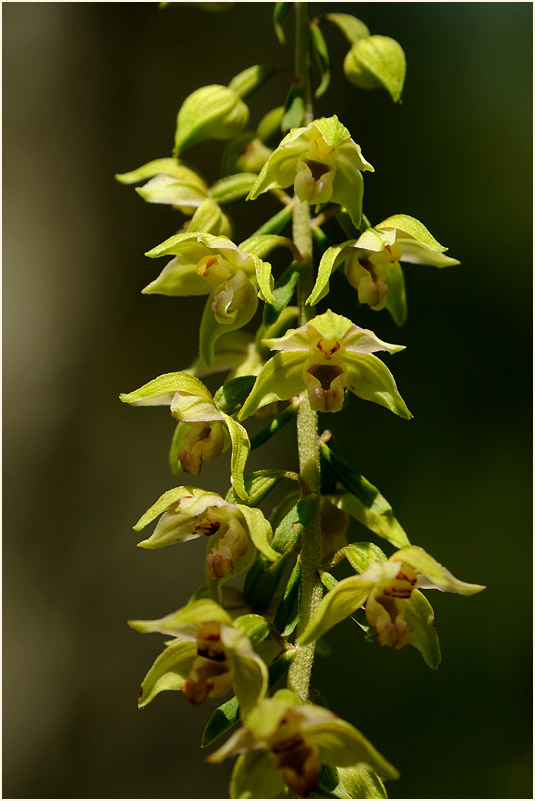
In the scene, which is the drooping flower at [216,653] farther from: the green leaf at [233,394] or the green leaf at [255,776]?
the green leaf at [233,394]

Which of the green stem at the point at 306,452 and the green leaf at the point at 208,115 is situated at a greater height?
the green leaf at the point at 208,115

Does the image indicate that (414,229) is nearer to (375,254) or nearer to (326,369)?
(375,254)

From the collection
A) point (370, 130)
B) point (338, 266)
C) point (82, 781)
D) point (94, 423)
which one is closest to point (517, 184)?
point (370, 130)

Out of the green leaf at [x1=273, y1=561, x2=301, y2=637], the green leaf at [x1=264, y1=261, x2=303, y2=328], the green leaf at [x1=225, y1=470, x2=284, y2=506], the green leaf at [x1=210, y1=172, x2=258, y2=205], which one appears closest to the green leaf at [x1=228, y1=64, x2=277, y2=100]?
the green leaf at [x1=210, y1=172, x2=258, y2=205]

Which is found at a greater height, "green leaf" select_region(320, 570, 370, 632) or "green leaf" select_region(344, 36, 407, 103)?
"green leaf" select_region(344, 36, 407, 103)

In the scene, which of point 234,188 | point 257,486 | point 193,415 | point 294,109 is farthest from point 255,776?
point 294,109

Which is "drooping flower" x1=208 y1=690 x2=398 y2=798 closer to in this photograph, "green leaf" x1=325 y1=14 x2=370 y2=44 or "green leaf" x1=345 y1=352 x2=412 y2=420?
"green leaf" x1=345 y1=352 x2=412 y2=420

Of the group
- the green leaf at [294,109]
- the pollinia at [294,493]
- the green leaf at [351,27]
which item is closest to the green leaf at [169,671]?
the pollinia at [294,493]
